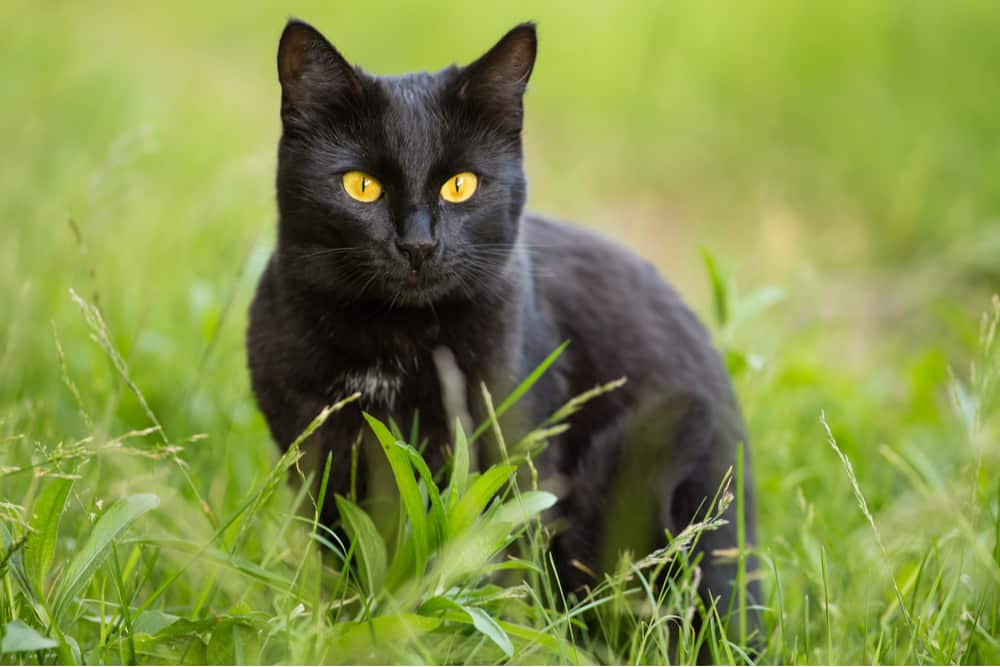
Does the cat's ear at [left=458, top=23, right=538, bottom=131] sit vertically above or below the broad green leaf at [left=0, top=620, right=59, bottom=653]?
above

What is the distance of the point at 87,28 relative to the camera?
593cm

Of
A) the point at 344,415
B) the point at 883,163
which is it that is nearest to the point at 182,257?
the point at 344,415

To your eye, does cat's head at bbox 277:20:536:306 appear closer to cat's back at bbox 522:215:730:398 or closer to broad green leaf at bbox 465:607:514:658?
cat's back at bbox 522:215:730:398

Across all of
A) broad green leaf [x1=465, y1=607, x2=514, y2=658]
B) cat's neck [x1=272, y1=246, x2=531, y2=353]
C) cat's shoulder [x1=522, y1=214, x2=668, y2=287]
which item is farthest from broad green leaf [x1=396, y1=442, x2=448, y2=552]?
cat's shoulder [x1=522, y1=214, x2=668, y2=287]

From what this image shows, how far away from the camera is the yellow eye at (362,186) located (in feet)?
6.09

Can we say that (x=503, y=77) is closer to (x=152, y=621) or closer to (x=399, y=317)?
(x=399, y=317)

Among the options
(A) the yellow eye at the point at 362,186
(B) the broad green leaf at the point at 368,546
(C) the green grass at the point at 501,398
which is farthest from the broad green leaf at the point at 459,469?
(A) the yellow eye at the point at 362,186

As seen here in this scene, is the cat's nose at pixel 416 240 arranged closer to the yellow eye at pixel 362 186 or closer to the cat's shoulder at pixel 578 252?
the yellow eye at pixel 362 186

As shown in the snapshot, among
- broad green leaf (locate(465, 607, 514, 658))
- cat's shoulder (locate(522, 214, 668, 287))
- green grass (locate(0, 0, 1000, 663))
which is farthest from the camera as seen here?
cat's shoulder (locate(522, 214, 668, 287))

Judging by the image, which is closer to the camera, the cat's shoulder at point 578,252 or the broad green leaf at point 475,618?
the broad green leaf at point 475,618

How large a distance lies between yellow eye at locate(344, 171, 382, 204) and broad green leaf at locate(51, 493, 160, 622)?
0.69 meters

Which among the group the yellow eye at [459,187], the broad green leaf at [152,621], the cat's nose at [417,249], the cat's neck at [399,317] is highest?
the yellow eye at [459,187]

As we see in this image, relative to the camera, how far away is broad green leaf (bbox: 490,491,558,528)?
59.3 inches

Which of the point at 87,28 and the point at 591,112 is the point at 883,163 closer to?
the point at 591,112
